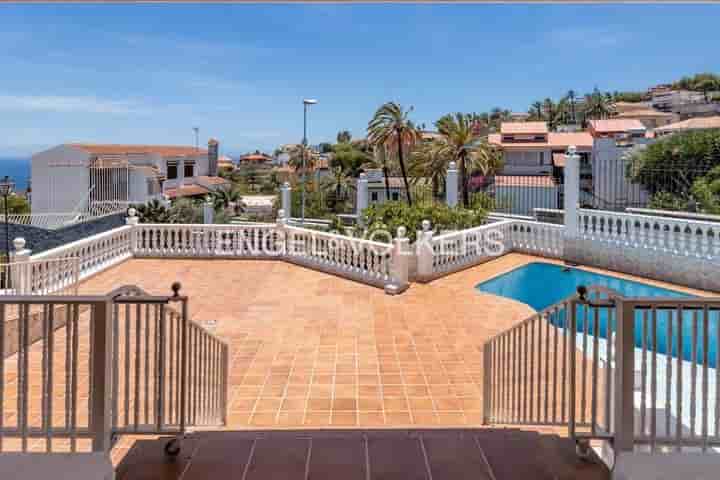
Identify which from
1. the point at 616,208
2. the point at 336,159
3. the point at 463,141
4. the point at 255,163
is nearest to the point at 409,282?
the point at 616,208

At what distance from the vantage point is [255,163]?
97.9 meters

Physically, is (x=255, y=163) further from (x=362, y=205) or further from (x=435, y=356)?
(x=435, y=356)

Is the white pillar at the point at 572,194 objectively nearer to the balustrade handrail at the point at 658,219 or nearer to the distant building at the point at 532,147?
the balustrade handrail at the point at 658,219

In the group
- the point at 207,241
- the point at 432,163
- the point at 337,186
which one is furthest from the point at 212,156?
the point at 207,241

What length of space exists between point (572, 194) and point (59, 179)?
2860 cm

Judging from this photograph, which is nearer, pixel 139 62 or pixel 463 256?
pixel 463 256

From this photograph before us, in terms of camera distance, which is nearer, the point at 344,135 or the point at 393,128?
the point at 393,128

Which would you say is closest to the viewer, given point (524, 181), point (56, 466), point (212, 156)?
point (56, 466)

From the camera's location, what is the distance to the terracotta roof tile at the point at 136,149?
36.0 metres

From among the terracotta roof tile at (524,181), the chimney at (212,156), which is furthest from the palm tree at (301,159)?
the terracotta roof tile at (524,181)

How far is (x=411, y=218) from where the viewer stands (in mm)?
12391

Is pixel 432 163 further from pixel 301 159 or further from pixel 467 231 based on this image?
pixel 301 159

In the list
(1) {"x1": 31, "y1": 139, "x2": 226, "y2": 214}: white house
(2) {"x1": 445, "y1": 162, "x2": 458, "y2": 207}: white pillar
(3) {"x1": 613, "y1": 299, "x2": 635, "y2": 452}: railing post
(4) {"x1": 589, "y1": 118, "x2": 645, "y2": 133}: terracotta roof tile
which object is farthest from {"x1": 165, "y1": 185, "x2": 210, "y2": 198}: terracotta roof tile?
(3) {"x1": 613, "y1": 299, "x2": 635, "y2": 452}: railing post

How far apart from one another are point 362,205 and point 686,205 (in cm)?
977
